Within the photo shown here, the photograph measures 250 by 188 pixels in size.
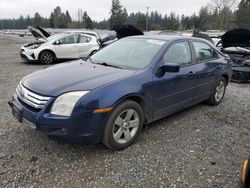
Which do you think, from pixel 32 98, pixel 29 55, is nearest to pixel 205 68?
pixel 32 98

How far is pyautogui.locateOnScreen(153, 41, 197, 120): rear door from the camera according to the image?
3459 millimetres

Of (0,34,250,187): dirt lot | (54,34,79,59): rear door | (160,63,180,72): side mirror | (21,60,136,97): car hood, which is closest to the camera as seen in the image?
(0,34,250,187): dirt lot

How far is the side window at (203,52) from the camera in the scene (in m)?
4.31

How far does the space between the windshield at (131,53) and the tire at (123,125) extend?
0.68 meters

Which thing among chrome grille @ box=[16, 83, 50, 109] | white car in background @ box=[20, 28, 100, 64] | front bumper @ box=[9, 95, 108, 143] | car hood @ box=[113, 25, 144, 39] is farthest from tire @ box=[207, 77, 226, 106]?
white car in background @ box=[20, 28, 100, 64]

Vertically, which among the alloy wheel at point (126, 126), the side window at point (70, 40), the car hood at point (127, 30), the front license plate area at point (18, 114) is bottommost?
the alloy wheel at point (126, 126)

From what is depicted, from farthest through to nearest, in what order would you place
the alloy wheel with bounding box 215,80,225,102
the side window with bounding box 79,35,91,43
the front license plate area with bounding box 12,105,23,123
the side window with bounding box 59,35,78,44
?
the side window with bounding box 79,35,91,43, the side window with bounding box 59,35,78,44, the alloy wheel with bounding box 215,80,225,102, the front license plate area with bounding box 12,105,23,123

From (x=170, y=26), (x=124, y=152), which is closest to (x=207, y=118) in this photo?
(x=124, y=152)

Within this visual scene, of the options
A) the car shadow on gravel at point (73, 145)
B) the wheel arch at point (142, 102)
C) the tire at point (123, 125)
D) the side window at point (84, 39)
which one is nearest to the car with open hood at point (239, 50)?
the car shadow on gravel at point (73, 145)

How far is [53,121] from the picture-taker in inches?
102

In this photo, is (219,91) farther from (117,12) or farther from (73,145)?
(117,12)

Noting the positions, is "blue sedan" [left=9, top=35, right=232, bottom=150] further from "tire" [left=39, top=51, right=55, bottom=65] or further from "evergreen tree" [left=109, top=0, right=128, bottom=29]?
"evergreen tree" [left=109, top=0, right=128, bottom=29]

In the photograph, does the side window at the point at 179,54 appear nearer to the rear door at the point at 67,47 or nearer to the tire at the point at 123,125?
the tire at the point at 123,125

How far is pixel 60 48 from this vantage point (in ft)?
34.0
